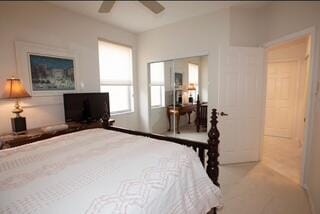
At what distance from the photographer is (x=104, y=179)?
967 mm

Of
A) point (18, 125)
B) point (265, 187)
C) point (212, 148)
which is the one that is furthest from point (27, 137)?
point (265, 187)

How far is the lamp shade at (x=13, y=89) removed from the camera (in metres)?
2.09

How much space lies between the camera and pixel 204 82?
3164 mm

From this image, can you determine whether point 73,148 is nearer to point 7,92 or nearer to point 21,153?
point 21,153

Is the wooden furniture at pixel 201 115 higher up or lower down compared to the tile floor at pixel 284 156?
higher up

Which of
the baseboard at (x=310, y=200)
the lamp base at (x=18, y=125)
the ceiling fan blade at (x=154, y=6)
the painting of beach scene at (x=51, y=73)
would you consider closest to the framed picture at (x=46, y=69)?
the painting of beach scene at (x=51, y=73)

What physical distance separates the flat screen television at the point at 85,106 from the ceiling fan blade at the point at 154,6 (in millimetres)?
2283

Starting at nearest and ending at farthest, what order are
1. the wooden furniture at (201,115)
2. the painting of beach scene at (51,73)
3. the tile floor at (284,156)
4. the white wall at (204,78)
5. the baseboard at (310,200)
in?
1. the baseboard at (310,200)
2. the painting of beach scene at (51,73)
3. the tile floor at (284,156)
4. the white wall at (204,78)
5. the wooden furniture at (201,115)

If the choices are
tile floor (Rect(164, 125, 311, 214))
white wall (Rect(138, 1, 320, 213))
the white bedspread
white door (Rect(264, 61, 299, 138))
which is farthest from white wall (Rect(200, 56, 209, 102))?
white door (Rect(264, 61, 299, 138))

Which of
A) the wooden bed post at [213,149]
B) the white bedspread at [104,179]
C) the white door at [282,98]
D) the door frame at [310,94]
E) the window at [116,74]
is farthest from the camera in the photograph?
the white door at [282,98]

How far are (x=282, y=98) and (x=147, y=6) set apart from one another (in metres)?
4.79

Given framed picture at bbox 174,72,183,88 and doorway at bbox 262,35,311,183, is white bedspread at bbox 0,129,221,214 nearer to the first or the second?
framed picture at bbox 174,72,183,88

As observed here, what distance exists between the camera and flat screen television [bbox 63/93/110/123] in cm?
269

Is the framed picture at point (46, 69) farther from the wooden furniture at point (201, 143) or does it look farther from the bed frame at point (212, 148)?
the bed frame at point (212, 148)
